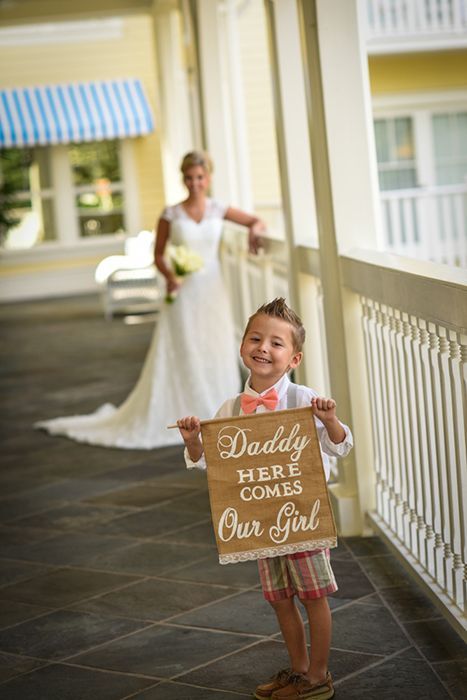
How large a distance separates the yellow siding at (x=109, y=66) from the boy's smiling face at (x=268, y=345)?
52.5 ft

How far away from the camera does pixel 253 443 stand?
268 centimetres

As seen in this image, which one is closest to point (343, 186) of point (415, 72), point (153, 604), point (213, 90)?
point (153, 604)

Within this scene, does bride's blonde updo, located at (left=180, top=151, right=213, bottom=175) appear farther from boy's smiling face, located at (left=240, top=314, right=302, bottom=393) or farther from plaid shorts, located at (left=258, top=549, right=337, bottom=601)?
plaid shorts, located at (left=258, top=549, right=337, bottom=601)

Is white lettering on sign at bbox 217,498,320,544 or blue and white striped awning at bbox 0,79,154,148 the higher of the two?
blue and white striped awning at bbox 0,79,154,148

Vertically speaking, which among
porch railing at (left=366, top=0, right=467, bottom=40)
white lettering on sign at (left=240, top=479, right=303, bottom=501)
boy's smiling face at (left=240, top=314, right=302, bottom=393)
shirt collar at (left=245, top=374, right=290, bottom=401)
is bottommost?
white lettering on sign at (left=240, top=479, right=303, bottom=501)

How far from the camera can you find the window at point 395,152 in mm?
14852

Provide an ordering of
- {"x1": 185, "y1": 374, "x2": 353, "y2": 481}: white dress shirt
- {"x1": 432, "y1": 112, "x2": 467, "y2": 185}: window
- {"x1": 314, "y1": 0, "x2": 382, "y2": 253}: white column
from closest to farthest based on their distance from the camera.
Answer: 1. {"x1": 185, "y1": 374, "x2": 353, "y2": 481}: white dress shirt
2. {"x1": 314, "y1": 0, "x2": 382, "y2": 253}: white column
3. {"x1": 432, "y1": 112, "x2": 467, "y2": 185}: window

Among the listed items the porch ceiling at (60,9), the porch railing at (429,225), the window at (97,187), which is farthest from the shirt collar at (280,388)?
the window at (97,187)

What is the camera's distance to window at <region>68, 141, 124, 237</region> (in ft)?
59.9

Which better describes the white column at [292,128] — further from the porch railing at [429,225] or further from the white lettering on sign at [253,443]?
the porch railing at [429,225]

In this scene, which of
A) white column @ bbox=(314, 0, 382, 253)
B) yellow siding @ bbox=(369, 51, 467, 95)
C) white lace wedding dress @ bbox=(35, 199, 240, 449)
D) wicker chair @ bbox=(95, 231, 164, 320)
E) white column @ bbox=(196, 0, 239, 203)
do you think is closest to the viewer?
white column @ bbox=(314, 0, 382, 253)

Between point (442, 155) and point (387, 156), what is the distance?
0.87 metres

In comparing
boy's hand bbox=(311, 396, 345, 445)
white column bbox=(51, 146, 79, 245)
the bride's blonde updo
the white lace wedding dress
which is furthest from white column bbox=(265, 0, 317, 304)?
white column bbox=(51, 146, 79, 245)

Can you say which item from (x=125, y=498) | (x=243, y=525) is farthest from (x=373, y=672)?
(x=125, y=498)
